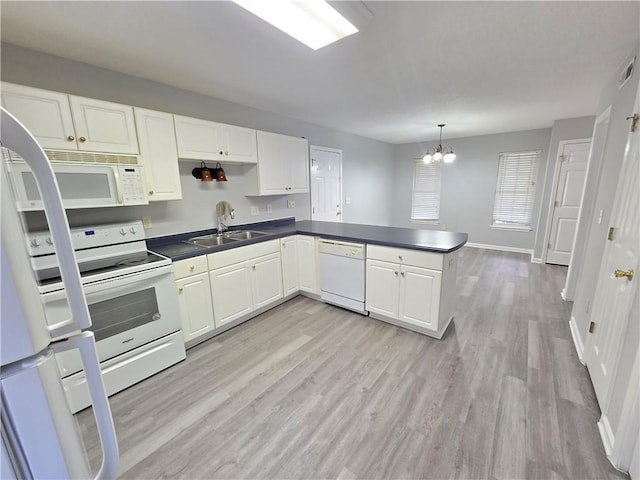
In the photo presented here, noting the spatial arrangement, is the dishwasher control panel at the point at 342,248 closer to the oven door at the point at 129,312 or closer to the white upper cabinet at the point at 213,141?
the white upper cabinet at the point at 213,141

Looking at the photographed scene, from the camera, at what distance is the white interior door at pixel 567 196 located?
413 centimetres

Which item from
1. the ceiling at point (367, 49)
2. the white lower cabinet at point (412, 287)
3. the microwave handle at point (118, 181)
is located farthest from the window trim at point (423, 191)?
the microwave handle at point (118, 181)

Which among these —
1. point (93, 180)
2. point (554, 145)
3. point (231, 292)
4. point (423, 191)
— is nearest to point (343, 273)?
point (231, 292)

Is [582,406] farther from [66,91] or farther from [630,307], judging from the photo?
→ [66,91]

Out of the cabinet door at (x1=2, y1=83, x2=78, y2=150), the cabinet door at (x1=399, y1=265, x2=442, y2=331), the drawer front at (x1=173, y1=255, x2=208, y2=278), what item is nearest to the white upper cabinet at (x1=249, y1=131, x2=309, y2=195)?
the drawer front at (x1=173, y1=255, x2=208, y2=278)

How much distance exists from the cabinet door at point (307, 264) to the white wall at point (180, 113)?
79 cm

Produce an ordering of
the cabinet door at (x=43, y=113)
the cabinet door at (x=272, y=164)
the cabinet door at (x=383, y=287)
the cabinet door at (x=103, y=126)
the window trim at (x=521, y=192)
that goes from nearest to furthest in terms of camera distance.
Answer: the cabinet door at (x=43, y=113) → the cabinet door at (x=103, y=126) → the cabinet door at (x=383, y=287) → the cabinet door at (x=272, y=164) → the window trim at (x=521, y=192)

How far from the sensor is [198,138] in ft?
8.29

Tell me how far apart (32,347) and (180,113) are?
2.75 m

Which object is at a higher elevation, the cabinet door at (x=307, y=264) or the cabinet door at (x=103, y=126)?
the cabinet door at (x=103, y=126)

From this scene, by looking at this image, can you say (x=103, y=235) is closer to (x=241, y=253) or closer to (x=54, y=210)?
(x=241, y=253)

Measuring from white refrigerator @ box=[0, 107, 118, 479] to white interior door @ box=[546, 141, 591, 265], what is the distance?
5.76 m

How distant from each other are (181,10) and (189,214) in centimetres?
178

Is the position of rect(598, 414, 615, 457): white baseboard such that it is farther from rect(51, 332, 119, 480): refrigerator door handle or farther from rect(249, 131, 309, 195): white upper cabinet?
rect(249, 131, 309, 195): white upper cabinet
